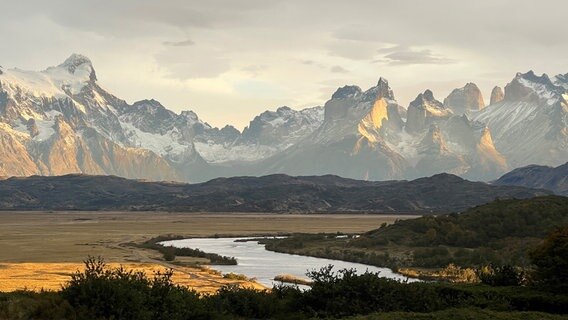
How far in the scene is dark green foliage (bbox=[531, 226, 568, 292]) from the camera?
3628 cm

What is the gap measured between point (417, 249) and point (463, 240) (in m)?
7.17

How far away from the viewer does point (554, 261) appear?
36.9m

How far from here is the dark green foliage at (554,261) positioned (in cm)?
3628

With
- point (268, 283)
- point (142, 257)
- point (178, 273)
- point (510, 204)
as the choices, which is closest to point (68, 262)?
point (142, 257)

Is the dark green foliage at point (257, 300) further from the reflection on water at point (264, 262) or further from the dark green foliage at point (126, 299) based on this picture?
the reflection on water at point (264, 262)

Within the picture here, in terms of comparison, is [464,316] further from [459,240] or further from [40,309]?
[459,240]

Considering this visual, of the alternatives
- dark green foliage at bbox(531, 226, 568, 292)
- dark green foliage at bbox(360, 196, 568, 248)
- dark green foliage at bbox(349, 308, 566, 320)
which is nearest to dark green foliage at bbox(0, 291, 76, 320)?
dark green foliage at bbox(349, 308, 566, 320)

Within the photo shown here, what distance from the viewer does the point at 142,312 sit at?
27.8 m

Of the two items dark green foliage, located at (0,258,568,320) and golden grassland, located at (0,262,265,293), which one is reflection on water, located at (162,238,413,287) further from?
dark green foliage, located at (0,258,568,320)

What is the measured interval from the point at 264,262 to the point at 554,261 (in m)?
64.5

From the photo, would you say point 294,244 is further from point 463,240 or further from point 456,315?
point 456,315

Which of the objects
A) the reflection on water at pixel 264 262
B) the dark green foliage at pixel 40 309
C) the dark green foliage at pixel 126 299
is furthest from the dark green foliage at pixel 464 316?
the reflection on water at pixel 264 262

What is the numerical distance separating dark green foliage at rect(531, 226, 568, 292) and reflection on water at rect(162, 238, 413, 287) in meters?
25.0

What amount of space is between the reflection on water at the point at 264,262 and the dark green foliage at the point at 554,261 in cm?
2501
